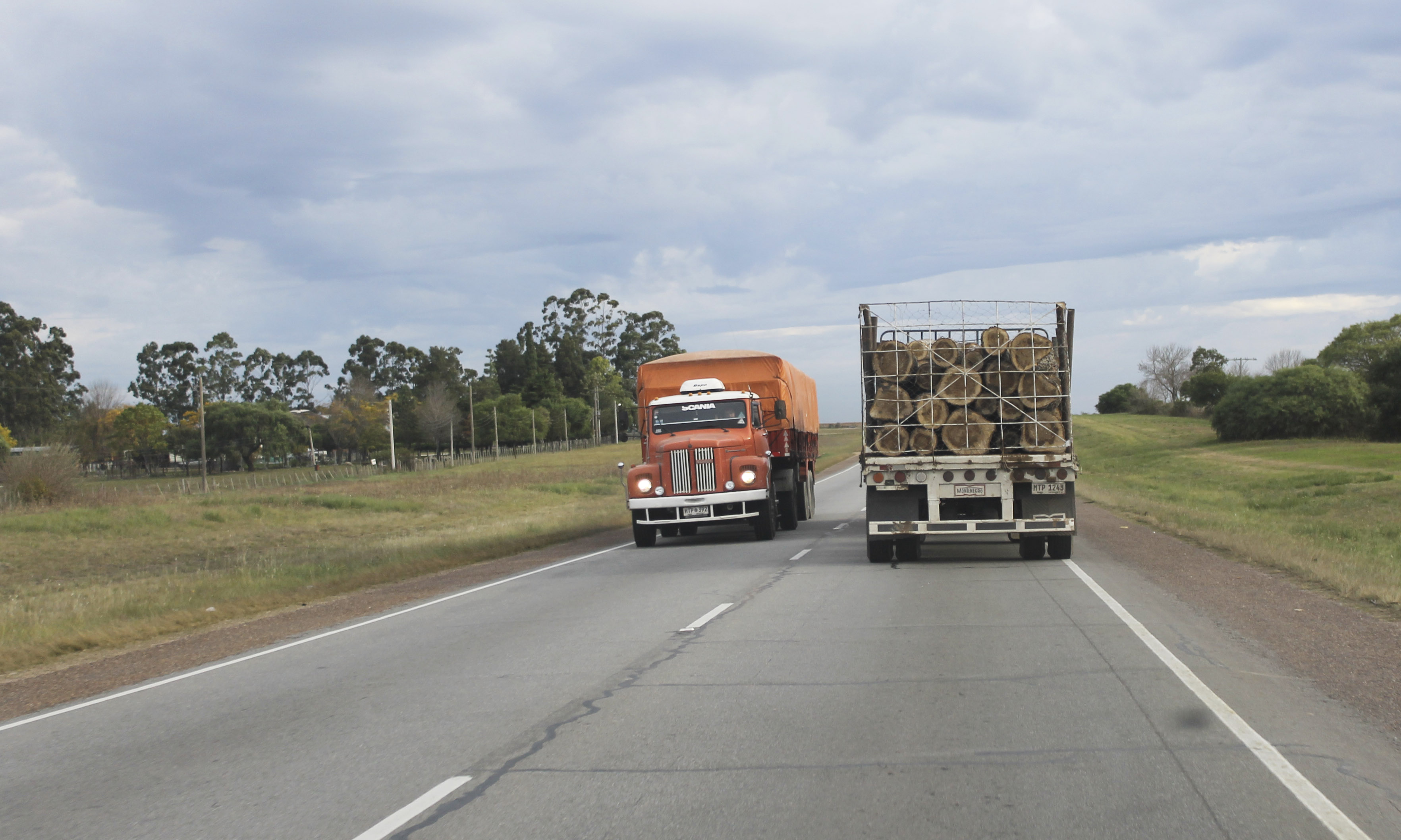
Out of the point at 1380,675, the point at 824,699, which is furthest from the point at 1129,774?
the point at 1380,675

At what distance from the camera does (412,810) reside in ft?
17.9

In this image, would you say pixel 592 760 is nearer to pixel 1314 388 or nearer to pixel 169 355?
pixel 1314 388

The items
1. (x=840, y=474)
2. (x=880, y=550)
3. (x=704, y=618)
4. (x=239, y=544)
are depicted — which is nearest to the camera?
(x=704, y=618)

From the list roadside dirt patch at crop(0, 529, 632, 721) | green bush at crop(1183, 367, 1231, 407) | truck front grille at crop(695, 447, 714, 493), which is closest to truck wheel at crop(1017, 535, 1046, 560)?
truck front grille at crop(695, 447, 714, 493)

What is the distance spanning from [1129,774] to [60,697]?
26.9 ft

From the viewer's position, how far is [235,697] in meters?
8.73

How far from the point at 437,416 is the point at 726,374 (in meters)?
94.4

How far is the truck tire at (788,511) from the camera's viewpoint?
24.2 meters

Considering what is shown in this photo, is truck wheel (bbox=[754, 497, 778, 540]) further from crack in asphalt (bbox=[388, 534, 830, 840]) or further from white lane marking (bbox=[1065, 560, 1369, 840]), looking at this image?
white lane marking (bbox=[1065, 560, 1369, 840])

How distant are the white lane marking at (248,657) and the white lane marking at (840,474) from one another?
3563 cm

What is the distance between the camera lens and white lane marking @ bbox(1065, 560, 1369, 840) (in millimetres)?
5004

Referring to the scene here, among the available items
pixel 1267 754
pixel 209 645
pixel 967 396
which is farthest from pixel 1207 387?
pixel 1267 754

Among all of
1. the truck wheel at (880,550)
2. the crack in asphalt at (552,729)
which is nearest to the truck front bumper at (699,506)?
the truck wheel at (880,550)

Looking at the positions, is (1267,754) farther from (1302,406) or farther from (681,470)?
(1302,406)
